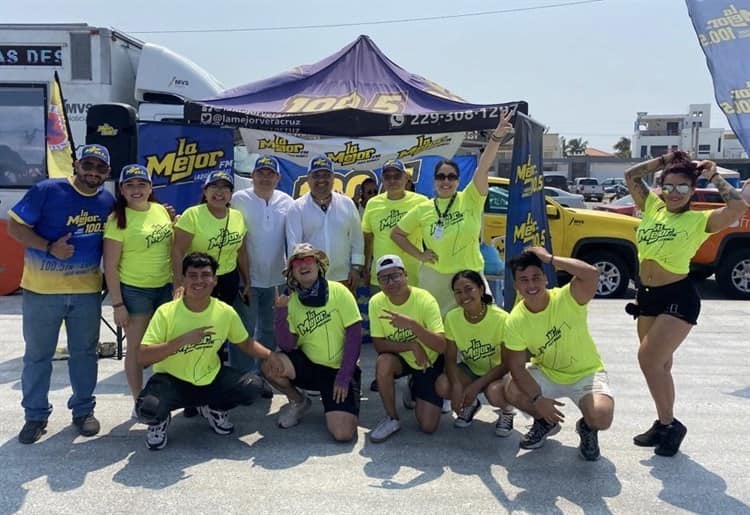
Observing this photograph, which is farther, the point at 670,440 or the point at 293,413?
the point at 293,413

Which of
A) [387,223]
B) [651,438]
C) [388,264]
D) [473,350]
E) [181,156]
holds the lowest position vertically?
[651,438]

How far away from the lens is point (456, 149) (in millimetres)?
6262

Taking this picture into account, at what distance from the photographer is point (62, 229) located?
147 inches

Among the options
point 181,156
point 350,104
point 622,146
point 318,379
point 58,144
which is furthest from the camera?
point 622,146

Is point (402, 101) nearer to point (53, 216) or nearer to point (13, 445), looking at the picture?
point (53, 216)

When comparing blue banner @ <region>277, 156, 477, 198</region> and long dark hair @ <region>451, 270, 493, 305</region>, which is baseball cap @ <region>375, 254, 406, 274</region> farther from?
blue banner @ <region>277, 156, 477, 198</region>

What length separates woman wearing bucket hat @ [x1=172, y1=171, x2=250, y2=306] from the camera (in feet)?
13.7

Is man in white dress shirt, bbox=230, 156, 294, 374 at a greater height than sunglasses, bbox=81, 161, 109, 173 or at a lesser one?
lesser

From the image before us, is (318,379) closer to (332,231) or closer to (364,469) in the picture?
(364,469)

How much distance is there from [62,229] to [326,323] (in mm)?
1723

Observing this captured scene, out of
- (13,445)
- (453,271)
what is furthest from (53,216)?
(453,271)

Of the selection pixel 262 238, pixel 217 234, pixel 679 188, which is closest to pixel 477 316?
pixel 679 188

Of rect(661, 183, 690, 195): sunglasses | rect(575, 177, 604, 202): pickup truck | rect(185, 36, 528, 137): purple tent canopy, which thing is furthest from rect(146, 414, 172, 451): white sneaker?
rect(575, 177, 604, 202): pickup truck

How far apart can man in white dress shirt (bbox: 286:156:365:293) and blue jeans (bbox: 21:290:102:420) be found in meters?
1.48
